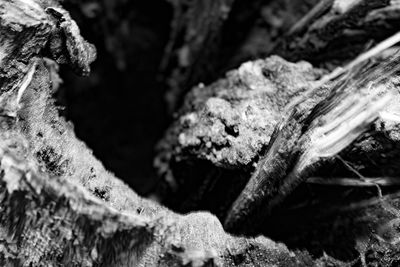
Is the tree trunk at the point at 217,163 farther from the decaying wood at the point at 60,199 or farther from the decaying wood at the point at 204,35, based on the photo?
the decaying wood at the point at 204,35

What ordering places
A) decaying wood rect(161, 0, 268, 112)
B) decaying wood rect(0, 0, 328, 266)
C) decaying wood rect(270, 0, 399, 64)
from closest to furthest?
decaying wood rect(0, 0, 328, 266) → decaying wood rect(270, 0, 399, 64) → decaying wood rect(161, 0, 268, 112)

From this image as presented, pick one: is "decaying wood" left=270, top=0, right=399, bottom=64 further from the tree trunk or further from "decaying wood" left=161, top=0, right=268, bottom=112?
"decaying wood" left=161, top=0, right=268, bottom=112

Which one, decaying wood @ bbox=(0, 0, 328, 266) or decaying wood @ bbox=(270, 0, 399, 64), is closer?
decaying wood @ bbox=(0, 0, 328, 266)

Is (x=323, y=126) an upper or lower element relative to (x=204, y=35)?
upper

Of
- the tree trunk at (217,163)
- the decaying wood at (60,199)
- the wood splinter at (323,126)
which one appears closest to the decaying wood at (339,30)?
the tree trunk at (217,163)

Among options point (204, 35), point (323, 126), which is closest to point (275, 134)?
point (323, 126)

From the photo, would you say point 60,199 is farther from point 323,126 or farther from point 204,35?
point 204,35

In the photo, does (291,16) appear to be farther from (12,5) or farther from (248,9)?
(12,5)

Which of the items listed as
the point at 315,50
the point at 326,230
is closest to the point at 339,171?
the point at 326,230

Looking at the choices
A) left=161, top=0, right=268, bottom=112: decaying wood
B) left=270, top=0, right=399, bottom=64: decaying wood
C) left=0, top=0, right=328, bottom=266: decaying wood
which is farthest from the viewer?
left=161, top=0, right=268, bottom=112: decaying wood

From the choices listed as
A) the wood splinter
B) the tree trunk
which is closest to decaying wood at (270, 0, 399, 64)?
the tree trunk

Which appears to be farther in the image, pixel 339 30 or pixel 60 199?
pixel 339 30
